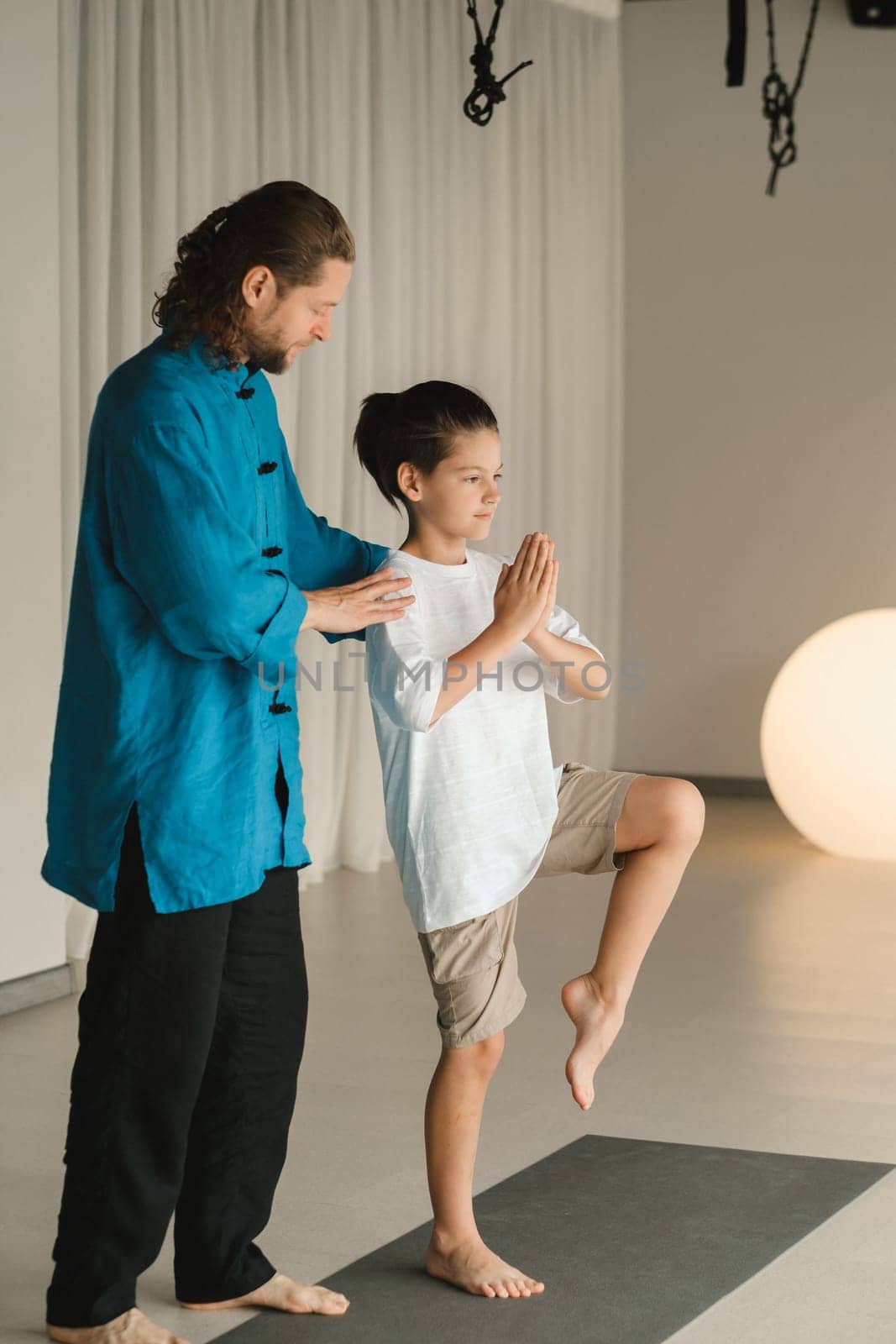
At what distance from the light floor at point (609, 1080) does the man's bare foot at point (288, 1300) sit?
3 centimetres

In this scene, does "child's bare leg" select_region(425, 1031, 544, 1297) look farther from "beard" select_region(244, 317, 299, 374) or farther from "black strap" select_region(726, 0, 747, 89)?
"black strap" select_region(726, 0, 747, 89)

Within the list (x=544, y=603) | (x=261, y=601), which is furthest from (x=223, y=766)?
(x=544, y=603)

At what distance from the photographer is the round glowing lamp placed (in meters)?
5.60

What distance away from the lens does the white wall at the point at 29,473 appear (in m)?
3.93

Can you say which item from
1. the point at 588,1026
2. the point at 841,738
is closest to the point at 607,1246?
the point at 588,1026

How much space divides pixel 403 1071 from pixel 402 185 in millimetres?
3328

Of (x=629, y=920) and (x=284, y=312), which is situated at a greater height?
(x=284, y=312)

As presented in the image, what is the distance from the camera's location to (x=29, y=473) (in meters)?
3.99

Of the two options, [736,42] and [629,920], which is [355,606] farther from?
[736,42]

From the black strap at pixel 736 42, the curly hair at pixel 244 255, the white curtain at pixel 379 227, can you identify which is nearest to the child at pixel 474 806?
the curly hair at pixel 244 255

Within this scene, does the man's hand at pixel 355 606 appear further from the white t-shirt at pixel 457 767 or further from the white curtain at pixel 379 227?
the white curtain at pixel 379 227

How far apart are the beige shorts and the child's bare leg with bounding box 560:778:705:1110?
0.03 metres

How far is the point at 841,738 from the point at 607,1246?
10.9 ft

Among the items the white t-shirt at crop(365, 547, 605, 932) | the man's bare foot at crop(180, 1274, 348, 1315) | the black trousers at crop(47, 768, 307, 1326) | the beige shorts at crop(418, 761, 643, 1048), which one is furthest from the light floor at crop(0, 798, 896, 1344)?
the white t-shirt at crop(365, 547, 605, 932)
